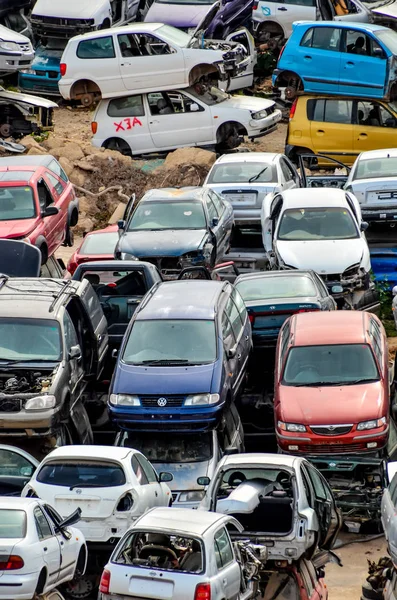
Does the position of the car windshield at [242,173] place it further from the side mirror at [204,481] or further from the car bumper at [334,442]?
the side mirror at [204,481]

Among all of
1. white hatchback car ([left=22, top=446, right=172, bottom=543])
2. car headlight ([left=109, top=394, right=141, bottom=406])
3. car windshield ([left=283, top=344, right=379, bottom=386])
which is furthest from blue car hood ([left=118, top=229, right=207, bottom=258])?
white hatchback car ([left=22, top=446, right=172, bottom=543])

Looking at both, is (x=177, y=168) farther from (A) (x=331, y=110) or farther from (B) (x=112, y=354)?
(B) (x=112, y=354)

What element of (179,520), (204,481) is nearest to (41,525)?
(179,520)

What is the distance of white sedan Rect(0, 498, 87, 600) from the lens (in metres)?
13.3

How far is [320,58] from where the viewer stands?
106 ft

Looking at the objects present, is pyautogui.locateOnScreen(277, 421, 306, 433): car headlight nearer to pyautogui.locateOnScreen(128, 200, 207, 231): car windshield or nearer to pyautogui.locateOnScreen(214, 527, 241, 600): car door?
pyautogui.locateOnScreen(214, 527, 241, 600): car door

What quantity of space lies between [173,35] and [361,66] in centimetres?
426

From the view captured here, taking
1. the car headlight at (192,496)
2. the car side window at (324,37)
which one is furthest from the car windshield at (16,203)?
the car side window at (324,37)

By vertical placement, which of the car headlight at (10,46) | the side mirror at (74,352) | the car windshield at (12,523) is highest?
the car windshield at (12,523)

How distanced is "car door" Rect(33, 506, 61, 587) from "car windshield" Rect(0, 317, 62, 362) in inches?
191

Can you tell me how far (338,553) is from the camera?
1727cm

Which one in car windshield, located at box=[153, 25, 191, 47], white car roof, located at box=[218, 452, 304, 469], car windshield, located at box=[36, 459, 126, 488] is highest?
white car roof, located at box=[218, 452, 304, 469]

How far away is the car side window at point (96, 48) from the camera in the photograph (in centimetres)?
3294

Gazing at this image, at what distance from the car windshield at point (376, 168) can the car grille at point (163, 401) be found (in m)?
9.49
